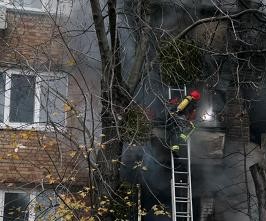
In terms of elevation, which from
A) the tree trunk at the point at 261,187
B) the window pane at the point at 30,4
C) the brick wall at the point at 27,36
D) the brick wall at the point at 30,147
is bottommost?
the tree trunk at the point at 261,187

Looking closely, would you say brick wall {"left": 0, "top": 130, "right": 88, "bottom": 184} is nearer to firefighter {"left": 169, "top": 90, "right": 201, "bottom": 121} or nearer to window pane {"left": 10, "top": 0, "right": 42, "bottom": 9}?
firefighter {"left": 169, "top": 90, "right": 201, "bottom": 121}

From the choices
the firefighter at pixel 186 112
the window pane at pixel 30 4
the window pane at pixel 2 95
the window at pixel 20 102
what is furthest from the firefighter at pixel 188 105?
the window pane at pixel 30 4

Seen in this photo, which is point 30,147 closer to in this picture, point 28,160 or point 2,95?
point 28,160

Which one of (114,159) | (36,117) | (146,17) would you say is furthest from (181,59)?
(36,117)

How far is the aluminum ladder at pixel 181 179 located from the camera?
9.28 m

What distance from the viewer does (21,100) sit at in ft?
32.8

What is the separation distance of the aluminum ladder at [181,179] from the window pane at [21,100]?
2380 mm

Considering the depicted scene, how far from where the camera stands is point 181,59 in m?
8.96

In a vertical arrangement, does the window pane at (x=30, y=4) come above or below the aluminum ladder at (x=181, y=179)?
above

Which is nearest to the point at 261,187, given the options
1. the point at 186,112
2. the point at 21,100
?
the point at 186,112

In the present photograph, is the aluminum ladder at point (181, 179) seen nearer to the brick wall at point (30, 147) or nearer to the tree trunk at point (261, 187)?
the tree trunk at point (261, 187)

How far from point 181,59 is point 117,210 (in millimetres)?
2477

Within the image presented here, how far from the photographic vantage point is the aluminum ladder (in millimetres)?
9281

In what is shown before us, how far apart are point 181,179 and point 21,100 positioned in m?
3.04
